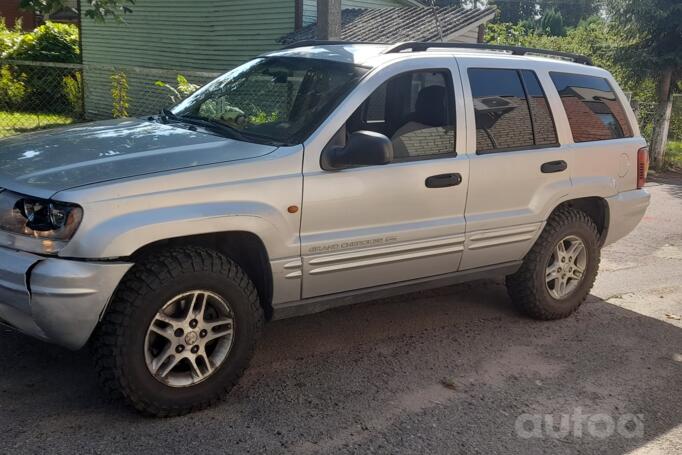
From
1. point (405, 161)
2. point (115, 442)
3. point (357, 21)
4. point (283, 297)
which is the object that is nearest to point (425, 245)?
point (405, 161)

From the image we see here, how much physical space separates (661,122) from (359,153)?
1266 centimetres

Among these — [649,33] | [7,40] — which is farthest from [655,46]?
[7,40]

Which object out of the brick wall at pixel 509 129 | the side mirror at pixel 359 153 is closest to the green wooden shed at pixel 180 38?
the brick wall at pixel 509 129

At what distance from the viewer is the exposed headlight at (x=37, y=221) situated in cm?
329

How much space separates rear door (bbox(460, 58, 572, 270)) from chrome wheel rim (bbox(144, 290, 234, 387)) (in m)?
1.79

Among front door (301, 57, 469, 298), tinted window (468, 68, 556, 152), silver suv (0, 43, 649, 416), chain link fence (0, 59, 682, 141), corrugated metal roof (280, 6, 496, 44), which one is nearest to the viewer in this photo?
silver suv (0, 43, 649, 416)

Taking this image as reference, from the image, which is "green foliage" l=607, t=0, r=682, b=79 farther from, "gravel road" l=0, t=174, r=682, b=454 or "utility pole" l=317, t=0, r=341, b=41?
"gravel road" l=0, t=174, r=682, b=454

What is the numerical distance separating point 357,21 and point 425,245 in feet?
35.3

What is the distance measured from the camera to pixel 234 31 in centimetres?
1573

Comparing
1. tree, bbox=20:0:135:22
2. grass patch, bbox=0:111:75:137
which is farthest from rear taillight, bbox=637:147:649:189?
grass patch, bbox=0:111:75:137

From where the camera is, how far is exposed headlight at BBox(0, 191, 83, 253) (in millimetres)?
3295

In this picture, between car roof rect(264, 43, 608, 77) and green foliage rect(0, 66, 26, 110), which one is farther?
green foliage rect(0, 66, 26, 110)

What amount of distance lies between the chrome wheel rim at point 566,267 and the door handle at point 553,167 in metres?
0.54

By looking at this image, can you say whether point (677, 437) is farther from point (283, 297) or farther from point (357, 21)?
point (357, 21)
